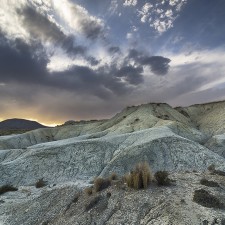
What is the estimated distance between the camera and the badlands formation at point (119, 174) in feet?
63.0

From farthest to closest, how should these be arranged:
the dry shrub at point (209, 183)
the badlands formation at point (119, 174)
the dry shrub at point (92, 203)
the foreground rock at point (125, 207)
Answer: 1. the dry shrub at point (209, 183)
2. the dry shrub at point (92, 203)
3. the badlands formation at point (119, 174)
4. the foreground rock at point (125, 207)

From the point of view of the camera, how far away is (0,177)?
162ft

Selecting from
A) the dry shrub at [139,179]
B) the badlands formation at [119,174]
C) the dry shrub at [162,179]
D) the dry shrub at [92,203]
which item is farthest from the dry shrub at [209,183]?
the dry shrub at [92,203]

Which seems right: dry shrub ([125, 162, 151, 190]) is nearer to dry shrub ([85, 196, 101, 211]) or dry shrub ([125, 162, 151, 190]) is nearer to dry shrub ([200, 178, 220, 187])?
dry shrub ([85, 196, 101, 211])

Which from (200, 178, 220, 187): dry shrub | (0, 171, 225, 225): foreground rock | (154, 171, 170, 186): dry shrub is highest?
(154, 171, 170, 186): dry shrub

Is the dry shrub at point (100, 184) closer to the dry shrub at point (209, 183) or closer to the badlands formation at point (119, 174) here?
the badlands formation at point (119, 174)

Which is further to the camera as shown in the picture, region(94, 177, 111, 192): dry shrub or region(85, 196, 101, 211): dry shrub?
region(94, 177, 111, 192): dry shrub

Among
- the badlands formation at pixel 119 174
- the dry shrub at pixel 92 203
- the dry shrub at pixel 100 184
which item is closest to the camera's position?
the badlands formation at pixel 119 174

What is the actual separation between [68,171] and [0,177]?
10563 mm

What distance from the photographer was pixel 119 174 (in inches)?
1810

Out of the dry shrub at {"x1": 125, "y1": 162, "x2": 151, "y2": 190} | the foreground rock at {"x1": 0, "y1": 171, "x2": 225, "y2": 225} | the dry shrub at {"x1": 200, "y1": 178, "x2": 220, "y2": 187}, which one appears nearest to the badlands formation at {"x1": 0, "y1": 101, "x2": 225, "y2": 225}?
the foreground rock at {"x1": 0, "y1": 171, "x2": 225, "y2": 225}

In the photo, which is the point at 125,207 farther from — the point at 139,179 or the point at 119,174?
the point at 119,174

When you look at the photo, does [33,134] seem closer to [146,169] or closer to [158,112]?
[158,112]

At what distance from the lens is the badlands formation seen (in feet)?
63.0
